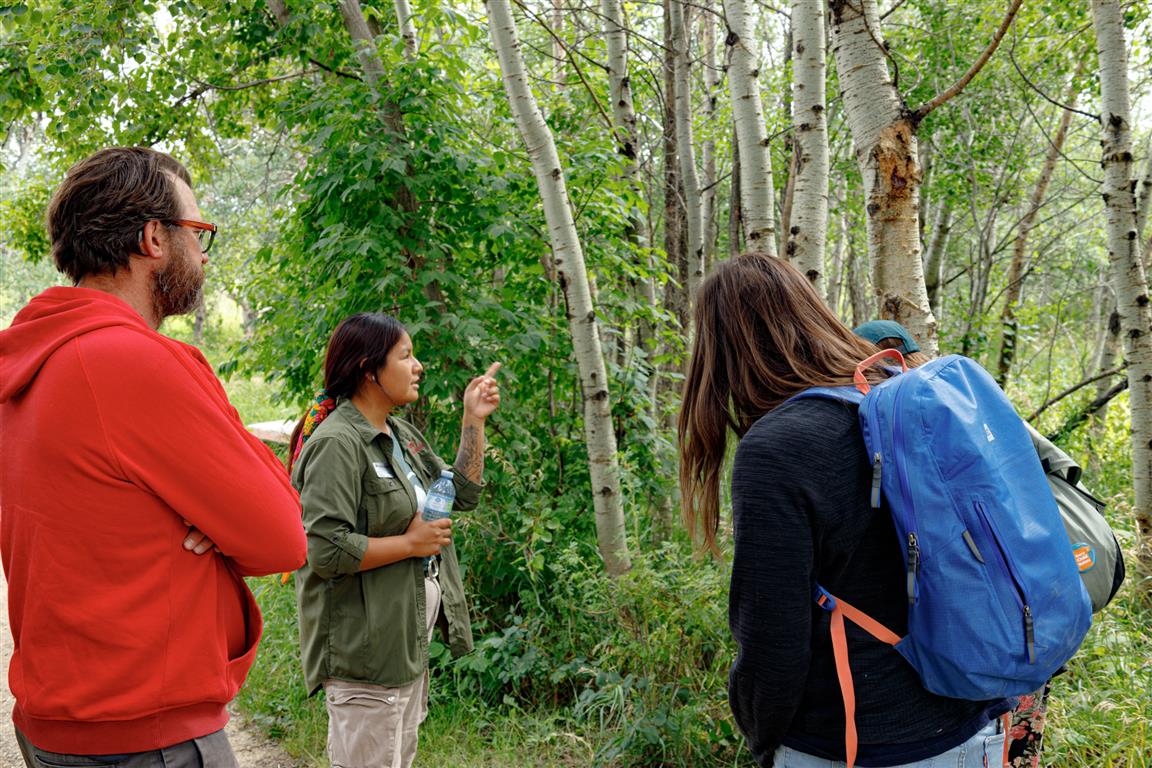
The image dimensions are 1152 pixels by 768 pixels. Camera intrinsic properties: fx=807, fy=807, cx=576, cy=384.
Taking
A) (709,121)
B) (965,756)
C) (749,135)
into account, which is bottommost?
(965,756)

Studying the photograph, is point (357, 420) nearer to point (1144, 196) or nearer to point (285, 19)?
point (285, 19)

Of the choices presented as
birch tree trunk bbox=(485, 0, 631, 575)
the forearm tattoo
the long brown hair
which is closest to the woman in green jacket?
the forearm tattoo

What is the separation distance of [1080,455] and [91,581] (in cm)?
726

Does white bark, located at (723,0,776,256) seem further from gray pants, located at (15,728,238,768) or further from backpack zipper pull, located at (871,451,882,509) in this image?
gray pants, located at (15,728,238,768)

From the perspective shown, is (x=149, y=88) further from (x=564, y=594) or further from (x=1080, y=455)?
(x=1080, y=455)

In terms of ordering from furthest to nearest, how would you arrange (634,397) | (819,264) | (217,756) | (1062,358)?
1. (1062,358)
2. (634,397)
3. (819,264)
4. (217,756)

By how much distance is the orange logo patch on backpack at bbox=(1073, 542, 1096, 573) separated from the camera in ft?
5.93

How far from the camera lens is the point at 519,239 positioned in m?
5.05

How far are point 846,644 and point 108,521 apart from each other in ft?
5.09

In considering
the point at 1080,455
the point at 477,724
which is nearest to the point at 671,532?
the point at 477,724

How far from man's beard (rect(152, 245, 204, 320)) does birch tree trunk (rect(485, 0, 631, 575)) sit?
2643mm

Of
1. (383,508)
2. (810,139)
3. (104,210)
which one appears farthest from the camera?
(810,139)

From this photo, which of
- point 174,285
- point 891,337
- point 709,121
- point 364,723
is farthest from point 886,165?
point 709,121

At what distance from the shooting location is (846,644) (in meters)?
1.67
